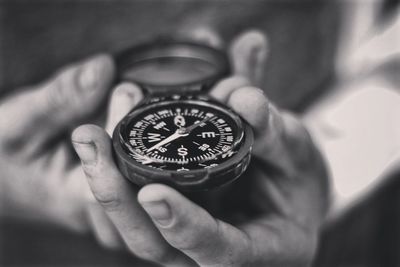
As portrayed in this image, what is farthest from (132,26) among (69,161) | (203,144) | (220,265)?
(220,265)

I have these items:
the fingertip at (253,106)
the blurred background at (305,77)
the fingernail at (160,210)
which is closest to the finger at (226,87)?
the fingertip at (253,106)

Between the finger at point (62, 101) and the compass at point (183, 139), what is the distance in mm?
144

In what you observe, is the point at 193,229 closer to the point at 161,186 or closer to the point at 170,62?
the point at 161,186

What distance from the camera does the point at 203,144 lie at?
1.66 meters

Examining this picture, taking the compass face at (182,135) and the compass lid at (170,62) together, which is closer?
the compass face at (182,135)

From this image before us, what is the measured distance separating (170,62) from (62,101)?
0.57 meters

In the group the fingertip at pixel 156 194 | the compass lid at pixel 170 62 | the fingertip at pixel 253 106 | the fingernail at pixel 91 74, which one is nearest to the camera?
the fingertip at pixel 156 194

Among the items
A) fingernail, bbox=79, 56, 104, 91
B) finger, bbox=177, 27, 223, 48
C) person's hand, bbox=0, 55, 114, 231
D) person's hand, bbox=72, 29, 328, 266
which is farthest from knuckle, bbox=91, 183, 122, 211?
finger, bbox=177, 27, 223, 48

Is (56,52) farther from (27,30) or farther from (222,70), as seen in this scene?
(222,70)

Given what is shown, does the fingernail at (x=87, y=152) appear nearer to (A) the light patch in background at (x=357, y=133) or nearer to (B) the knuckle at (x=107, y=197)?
(B) the knuckle at (x=107, y=197)

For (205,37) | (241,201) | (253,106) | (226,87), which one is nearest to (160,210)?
(253,106)

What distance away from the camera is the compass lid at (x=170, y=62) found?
7.71ft

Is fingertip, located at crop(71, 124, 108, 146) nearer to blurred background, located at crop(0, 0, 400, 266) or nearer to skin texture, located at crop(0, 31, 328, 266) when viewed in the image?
skin texture, located at crop(0, 31, 328, 266)

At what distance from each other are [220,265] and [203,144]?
378mm
